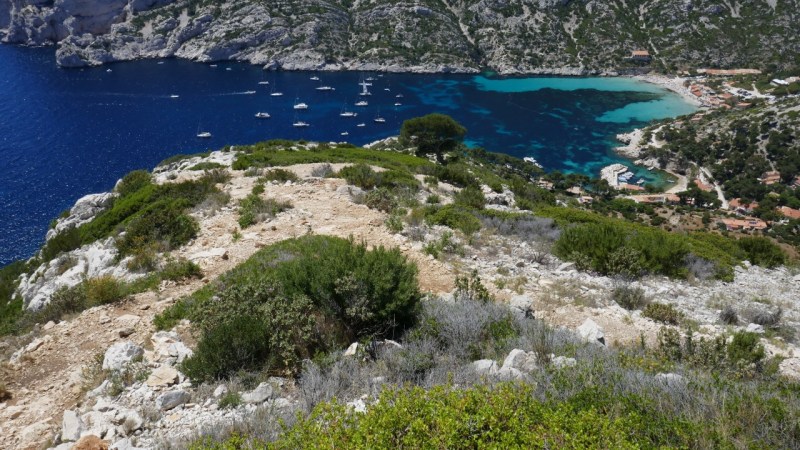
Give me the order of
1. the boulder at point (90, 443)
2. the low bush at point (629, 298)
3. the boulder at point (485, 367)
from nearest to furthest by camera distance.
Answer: the boulder at point (90, 443) < the boulder at point (485, 367) < the low bush at point (629, 298)

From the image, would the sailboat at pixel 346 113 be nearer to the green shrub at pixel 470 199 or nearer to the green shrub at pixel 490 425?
the green shrub at pixel 470 199

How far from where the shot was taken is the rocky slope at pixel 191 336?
562cm

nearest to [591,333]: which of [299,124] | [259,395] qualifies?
[259,395]

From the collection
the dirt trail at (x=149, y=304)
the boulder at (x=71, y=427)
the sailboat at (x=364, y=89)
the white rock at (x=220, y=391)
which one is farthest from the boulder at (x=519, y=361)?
the sailboat at (x=364, y=89)

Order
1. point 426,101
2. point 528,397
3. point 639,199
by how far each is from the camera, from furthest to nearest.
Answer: point 426,101 < point 639,199 < point 528,397

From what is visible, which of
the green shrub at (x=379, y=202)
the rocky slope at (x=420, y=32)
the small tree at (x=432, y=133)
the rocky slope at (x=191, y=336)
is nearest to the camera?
the rocky slope at (x=191, y=336)

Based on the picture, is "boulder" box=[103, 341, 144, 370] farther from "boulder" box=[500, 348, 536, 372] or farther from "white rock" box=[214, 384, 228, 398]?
"boulder" box=[500, 348, 536, 372]

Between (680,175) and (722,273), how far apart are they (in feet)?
203

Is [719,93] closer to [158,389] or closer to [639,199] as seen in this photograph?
[639,199]

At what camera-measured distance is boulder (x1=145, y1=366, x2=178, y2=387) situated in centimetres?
622

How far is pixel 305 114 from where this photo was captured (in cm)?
7556

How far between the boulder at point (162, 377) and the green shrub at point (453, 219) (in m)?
8.60

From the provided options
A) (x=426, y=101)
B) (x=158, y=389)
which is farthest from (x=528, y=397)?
(x=426, y=101)

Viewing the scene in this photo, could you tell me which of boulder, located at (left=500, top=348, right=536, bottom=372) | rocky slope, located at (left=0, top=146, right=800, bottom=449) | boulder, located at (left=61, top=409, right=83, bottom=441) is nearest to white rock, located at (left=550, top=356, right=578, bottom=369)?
rocky slope, located at (left=0, top=146, right=800, bottom=449)
